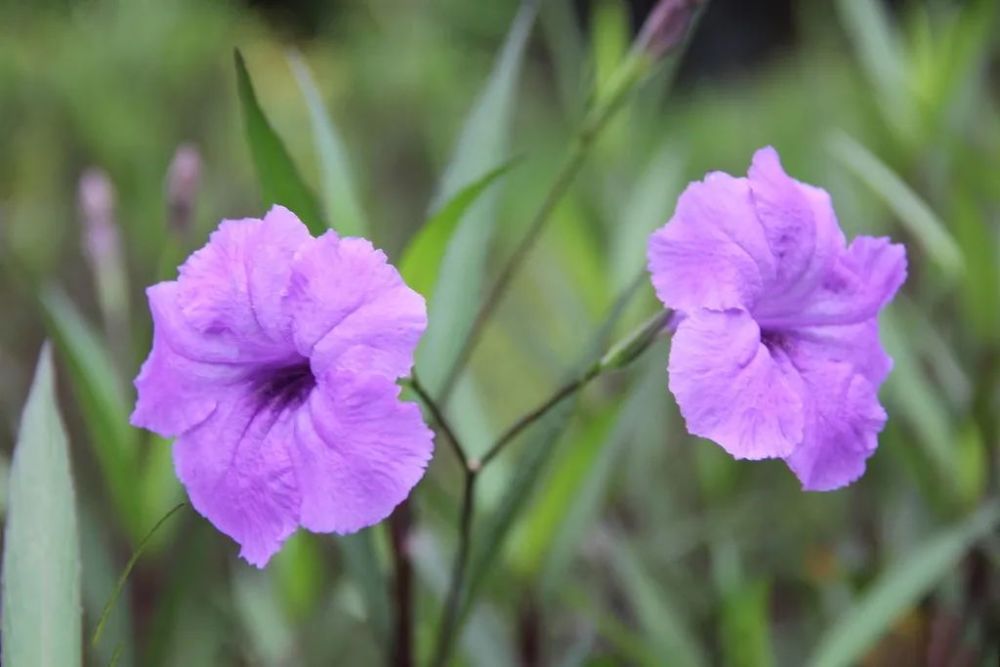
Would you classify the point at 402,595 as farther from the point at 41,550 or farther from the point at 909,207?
the point at 909,207

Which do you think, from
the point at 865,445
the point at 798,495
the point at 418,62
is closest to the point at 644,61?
the point at 865,445

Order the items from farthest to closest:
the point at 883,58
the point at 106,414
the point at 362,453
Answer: the point at 883,58 → the point at 106,414 → the point at 362,453

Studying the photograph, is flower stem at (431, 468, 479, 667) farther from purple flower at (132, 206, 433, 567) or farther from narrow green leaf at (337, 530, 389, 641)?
purple flower at (132, 206, 433, 567)

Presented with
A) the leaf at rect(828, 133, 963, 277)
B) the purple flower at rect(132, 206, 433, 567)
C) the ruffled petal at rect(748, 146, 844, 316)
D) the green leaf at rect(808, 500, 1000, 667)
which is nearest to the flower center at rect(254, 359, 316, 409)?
the purple flower at rect(132, 206, 433, 567)

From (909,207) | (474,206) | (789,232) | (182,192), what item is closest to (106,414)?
(182,192)

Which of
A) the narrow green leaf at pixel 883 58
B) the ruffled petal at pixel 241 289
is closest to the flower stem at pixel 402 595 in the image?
the ruffled petal at pixel 241 289

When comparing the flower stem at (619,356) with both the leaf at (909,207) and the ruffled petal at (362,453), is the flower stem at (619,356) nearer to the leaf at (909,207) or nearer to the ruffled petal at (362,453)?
the ruffled petal at (362,453)
